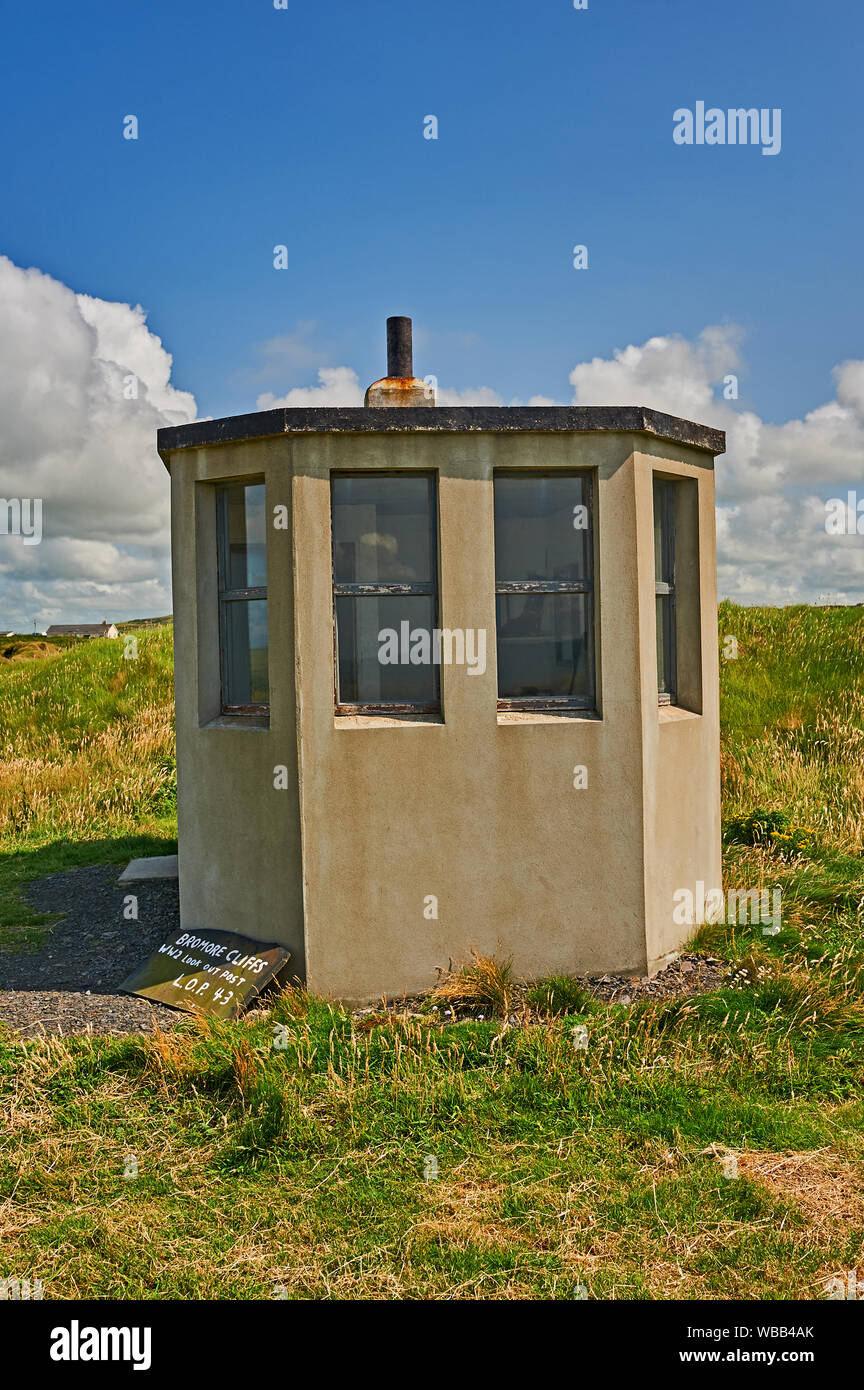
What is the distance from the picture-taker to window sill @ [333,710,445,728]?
6539 mm

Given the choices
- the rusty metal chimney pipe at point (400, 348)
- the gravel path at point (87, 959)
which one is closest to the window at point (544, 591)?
the rusty metal chimney pipe at point (400, 348)

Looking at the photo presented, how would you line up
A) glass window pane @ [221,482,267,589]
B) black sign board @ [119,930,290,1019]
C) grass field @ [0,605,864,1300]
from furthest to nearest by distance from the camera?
glass window pane @ [221,482,267,589]
black sign board @ [119,930,290,1019]
grass field @ [0,605,864,1300]

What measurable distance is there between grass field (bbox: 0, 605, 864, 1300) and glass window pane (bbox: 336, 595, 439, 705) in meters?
2.05

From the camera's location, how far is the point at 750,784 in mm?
12836

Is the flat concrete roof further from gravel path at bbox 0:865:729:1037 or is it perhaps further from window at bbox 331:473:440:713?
gravel path at bbox 0:865:729:1037

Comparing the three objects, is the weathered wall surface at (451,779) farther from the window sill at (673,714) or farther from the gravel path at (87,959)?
the gravel path at (87,959)

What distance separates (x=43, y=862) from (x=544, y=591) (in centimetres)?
765

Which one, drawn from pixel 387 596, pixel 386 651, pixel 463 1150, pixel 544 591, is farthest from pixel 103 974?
pixel 544 591

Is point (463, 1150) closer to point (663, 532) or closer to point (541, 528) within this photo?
point (541, 528)

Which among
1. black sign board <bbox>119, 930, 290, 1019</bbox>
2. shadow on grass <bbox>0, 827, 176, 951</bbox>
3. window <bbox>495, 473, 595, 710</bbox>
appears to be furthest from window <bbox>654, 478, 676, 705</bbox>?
shadow on grass <bbox>0, 827, 176, 951</bbox>

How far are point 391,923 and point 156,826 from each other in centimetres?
780

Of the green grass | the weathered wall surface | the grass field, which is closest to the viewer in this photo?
the grass field

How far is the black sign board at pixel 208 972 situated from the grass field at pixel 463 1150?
0.31 meters
